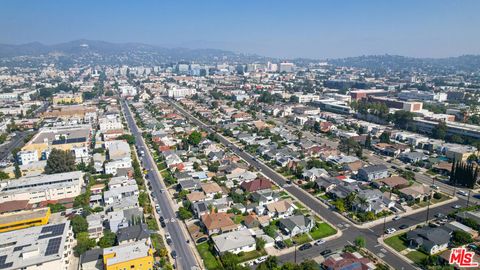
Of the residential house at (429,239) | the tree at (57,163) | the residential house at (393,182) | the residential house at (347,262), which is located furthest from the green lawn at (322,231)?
the tree at (57,163)

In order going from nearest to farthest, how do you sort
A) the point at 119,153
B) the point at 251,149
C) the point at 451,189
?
the point at 451,189 < the point at 119,153 < the point at 251,149

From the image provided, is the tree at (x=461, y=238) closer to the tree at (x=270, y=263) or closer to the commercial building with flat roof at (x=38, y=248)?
the tree at (x=270, y=263)

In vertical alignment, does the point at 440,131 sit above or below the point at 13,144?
above

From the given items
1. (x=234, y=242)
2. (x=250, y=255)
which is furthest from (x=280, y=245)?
(x=234, y=242)

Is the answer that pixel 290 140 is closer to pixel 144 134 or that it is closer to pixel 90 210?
pixel 144 134

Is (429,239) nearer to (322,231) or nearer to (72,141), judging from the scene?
(322,231)

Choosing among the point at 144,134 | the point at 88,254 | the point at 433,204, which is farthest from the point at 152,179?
the point at 433,204

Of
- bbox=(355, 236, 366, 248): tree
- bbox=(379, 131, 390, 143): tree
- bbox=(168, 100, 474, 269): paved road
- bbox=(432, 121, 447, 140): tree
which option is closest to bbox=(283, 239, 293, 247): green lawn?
bbox=(168, 100, 474, 269): paved road
